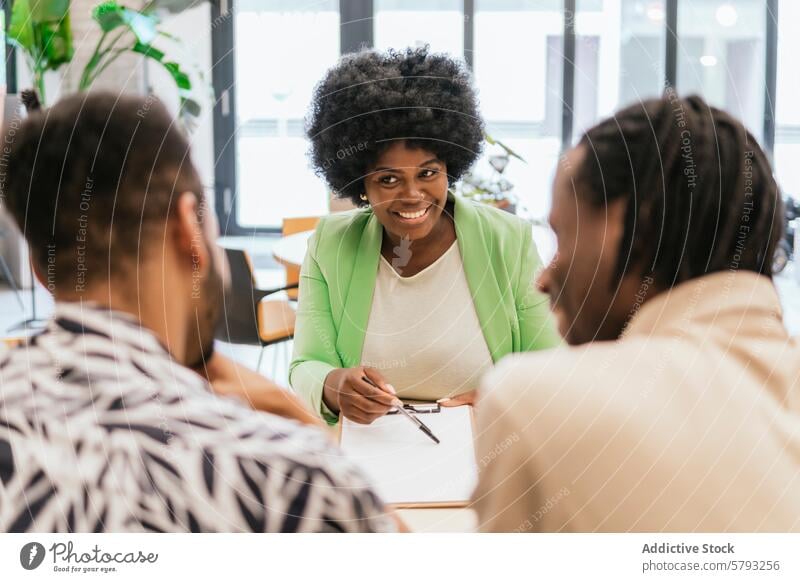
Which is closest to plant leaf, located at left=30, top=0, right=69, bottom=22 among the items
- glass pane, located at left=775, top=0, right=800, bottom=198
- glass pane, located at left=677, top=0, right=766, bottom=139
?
glass pane, located at left=677, top=0, right=766, bottom=139

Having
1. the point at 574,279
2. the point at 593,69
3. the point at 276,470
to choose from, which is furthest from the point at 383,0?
the point at 276,470

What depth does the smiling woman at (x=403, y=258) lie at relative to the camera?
0.78m

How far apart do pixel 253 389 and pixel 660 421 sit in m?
0.37

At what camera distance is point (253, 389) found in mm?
785

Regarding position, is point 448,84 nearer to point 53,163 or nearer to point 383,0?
point 383,0

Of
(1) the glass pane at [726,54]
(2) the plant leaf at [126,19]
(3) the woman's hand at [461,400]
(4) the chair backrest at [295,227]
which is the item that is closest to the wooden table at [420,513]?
(4) the chair backrest at [295,227]

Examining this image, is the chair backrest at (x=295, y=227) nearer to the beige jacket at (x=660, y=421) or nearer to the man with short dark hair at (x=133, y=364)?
the man with short dark hair at (x=133, y=364)

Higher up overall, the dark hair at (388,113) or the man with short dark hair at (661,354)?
the dark hair at (388,113)

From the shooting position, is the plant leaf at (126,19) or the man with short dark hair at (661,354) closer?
the man with short dark hair at (661,354)

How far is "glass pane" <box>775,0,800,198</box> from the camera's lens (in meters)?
0.81

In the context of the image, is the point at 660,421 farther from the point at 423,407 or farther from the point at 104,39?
the point at 104,39

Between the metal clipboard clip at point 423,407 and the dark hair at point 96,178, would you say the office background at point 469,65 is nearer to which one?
the dark hair at point 96,178

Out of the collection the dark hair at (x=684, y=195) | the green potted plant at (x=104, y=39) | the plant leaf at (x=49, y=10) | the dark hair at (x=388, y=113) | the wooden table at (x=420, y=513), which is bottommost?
the wooden table at (x=420, y=513)

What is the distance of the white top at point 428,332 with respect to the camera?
0.82 m
